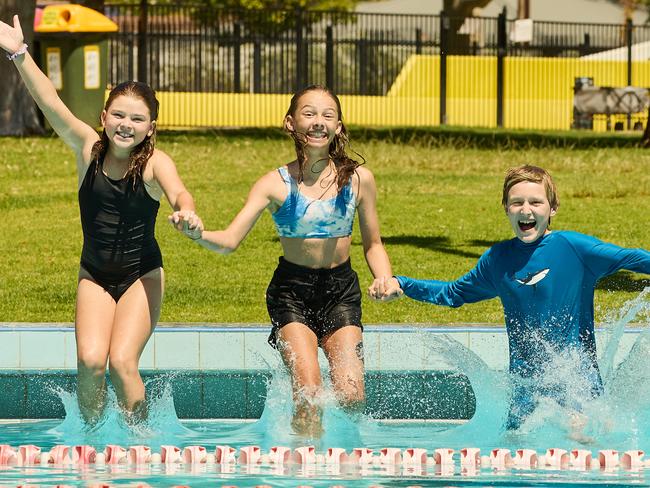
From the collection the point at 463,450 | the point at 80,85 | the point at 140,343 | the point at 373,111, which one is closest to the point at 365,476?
the point at 463,450

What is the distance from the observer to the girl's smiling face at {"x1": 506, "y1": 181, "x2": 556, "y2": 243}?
598cm

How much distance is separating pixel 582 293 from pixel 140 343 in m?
1.91

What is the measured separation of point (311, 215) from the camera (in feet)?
20.7

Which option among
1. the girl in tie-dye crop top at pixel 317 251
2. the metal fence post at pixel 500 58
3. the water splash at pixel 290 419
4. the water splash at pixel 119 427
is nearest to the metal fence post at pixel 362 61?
the metal fence post at pixel 500 58

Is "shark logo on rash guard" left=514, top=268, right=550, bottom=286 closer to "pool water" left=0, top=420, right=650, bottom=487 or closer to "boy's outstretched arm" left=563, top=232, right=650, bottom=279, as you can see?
"boy's outstretched arm" left=563, top=232, right=650, bottom=279

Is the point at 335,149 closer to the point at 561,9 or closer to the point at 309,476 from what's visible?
Answer: the point at 309,476

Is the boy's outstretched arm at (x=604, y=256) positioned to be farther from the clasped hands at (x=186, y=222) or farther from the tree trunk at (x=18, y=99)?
the tree trunk at (x=18, y=99)

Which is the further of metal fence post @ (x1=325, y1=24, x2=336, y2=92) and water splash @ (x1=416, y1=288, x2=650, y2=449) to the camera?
metal fence post @ (x1=325, y1=24, x2=336, y2=92)

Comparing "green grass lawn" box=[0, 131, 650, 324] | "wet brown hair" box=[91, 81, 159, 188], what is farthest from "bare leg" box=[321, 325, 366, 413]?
"green grass lawn" box=[0, 131, 650, 324]

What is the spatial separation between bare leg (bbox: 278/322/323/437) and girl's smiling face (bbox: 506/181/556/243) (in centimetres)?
101

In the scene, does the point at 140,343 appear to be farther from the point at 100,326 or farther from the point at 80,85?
the point at 80,85

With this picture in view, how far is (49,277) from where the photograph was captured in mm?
11367

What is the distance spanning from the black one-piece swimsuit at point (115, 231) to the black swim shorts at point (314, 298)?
23.7 inches

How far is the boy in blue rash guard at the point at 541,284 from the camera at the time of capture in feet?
19.8
